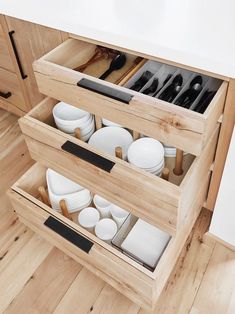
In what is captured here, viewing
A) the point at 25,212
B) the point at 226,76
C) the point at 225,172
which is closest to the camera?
the point at 226,76

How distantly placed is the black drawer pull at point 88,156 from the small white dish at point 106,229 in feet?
1.09

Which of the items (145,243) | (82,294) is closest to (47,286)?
(82,294)

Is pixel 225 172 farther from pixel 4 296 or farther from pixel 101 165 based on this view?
pixel 4 296

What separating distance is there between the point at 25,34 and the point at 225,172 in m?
0.83

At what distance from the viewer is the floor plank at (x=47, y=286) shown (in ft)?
3.67

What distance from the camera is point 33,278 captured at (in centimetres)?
119

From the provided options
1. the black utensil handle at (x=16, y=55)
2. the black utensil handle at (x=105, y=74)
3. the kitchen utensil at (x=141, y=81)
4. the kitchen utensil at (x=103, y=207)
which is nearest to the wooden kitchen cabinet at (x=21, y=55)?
the black utensil handle at (x=16, y=55)

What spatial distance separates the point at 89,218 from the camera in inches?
46.7

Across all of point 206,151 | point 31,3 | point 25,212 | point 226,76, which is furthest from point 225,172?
point 31,3

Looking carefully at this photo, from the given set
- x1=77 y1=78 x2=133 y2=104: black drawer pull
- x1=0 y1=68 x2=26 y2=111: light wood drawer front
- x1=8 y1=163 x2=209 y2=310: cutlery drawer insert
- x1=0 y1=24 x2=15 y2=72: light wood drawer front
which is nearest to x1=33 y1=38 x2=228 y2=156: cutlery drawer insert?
x1=77 y1=78 x2=133 y2=104: black drawer pull

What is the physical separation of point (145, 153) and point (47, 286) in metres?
0.57

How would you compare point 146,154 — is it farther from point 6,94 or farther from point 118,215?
point 6,94

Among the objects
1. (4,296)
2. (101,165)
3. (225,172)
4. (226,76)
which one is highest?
(226,76)

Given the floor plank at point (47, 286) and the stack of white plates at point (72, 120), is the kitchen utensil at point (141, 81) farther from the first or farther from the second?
the floor plank at point (47, 286)
